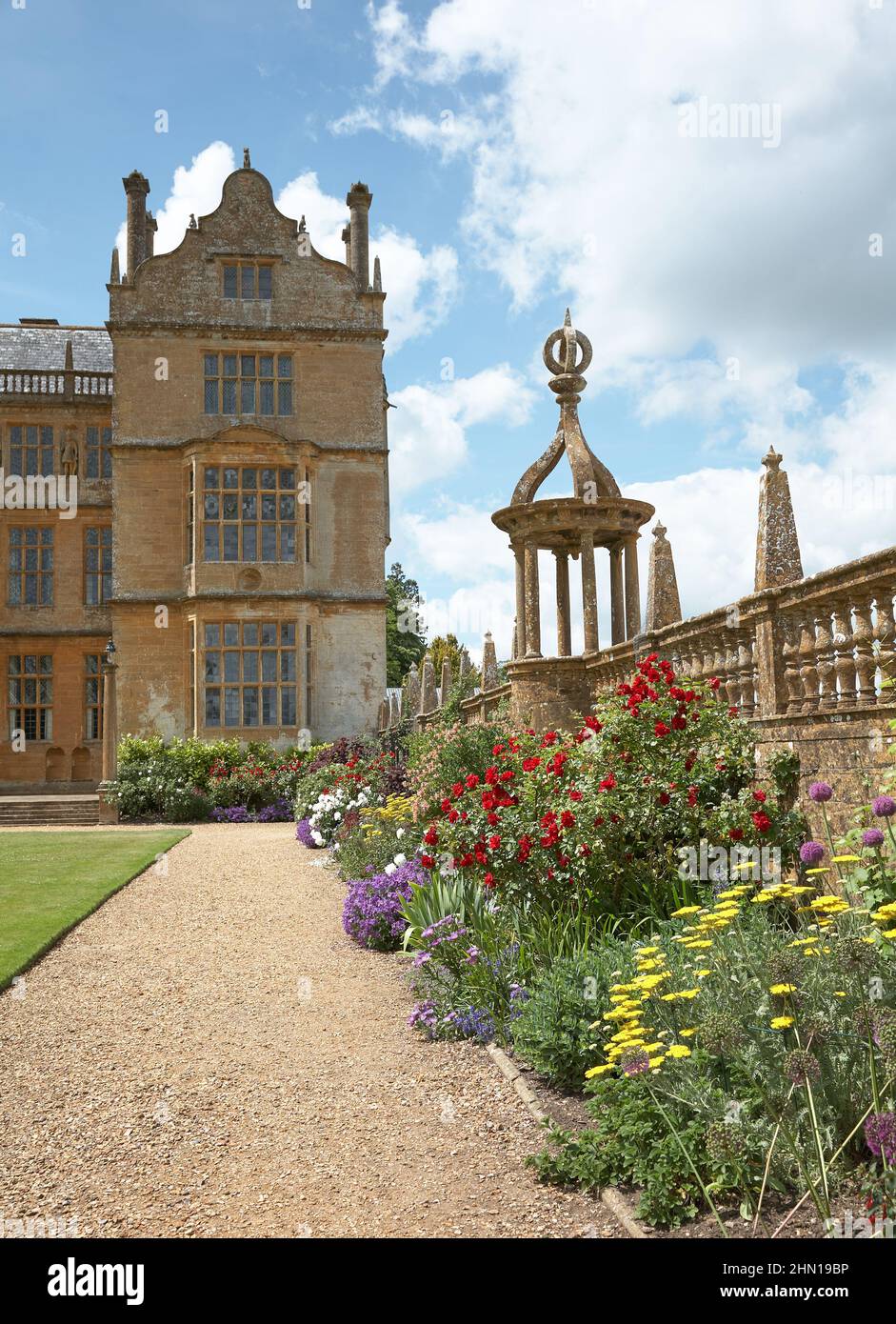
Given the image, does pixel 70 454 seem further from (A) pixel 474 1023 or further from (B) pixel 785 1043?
(B) pixel 785 1043

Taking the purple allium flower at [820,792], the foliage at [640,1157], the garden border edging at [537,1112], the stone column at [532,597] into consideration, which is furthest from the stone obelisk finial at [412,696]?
the foliage at [640,1157]

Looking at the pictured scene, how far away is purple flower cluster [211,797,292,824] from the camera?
21078mm

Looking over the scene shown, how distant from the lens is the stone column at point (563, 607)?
1162 cm

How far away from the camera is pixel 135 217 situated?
83.1 feet

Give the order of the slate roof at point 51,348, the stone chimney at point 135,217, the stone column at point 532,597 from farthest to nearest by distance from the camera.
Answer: the slate roof at point 51,348
the stone chimney at point 135,217
the stone column at point 532,597

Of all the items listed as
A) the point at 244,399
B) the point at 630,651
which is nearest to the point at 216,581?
the point at 244,399

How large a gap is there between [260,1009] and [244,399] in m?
20.6

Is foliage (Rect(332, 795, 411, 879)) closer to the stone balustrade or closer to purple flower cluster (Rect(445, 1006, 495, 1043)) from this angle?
purple flower cluster (Rect(445, 1006, 495, 1043))

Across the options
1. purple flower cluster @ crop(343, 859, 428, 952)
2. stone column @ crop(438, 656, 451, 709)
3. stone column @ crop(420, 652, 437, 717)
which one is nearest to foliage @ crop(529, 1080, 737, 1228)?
purple flower cluster @ crop(343, 859, 428, 952)

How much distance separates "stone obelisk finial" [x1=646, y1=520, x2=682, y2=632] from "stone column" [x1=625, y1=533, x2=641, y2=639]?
2.80 metres

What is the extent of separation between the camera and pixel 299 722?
23.7 m

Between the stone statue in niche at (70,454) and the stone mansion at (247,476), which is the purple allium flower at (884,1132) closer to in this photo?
the stone mansion at (247,476)

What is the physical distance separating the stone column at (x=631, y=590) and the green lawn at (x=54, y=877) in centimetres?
637
